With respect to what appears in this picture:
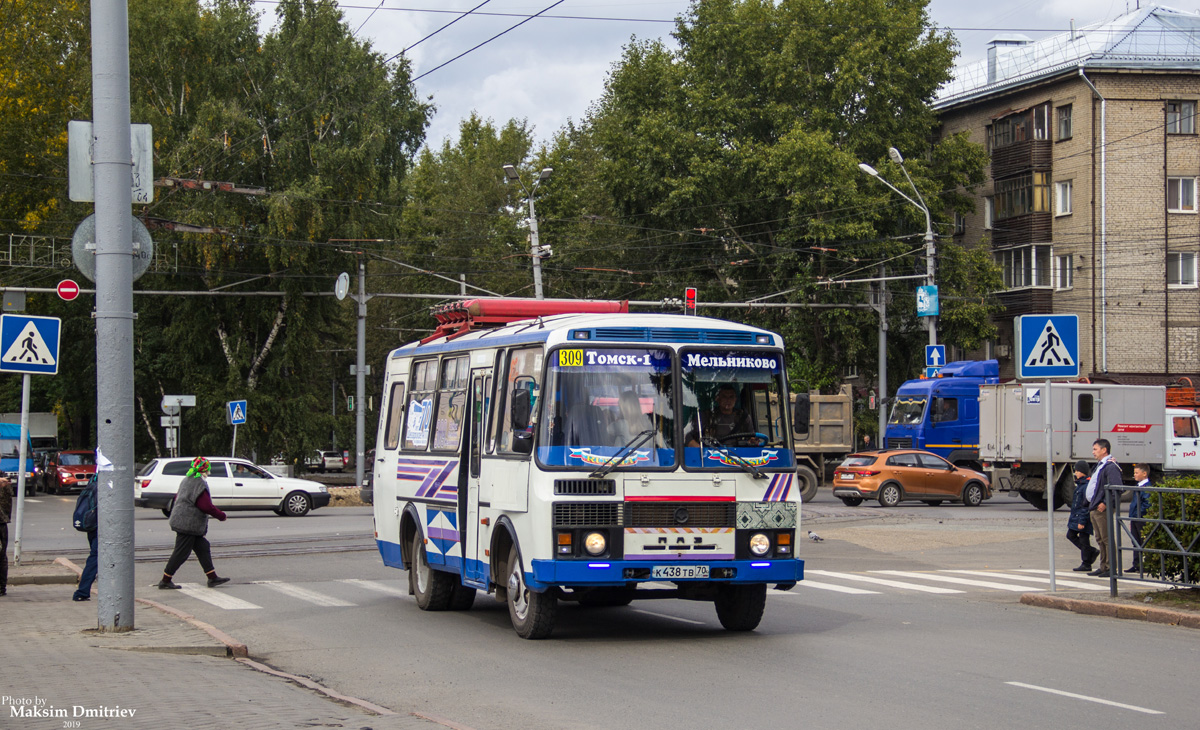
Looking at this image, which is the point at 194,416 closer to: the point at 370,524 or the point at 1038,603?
the point at 370,524

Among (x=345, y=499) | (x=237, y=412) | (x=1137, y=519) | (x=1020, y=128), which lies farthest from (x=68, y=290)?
(x=1020, y=128)

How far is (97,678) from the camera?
29.2 ft

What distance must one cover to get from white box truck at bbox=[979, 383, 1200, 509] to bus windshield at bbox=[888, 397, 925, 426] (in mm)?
5775

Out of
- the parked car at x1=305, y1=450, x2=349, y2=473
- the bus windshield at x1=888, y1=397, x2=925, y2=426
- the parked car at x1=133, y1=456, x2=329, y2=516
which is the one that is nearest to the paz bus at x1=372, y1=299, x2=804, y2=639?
the parked car at x1=133, y1=456, x2=329, y2=516

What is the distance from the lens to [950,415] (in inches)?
1585

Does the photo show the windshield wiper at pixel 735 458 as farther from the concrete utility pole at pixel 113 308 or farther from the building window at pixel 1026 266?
the building window at pixel 1026 266

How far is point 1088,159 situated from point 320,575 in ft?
134

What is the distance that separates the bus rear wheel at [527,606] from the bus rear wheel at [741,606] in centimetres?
165

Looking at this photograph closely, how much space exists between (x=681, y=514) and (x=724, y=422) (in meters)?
0.94

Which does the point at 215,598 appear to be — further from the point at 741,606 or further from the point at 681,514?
the point at 681,514

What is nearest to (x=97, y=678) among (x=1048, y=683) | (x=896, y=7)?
(x=1048, y=683)

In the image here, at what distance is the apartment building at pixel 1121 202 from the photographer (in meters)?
Answer: 50.0

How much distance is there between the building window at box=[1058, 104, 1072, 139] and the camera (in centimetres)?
5184

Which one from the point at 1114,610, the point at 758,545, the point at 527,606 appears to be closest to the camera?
the point at 758,545
